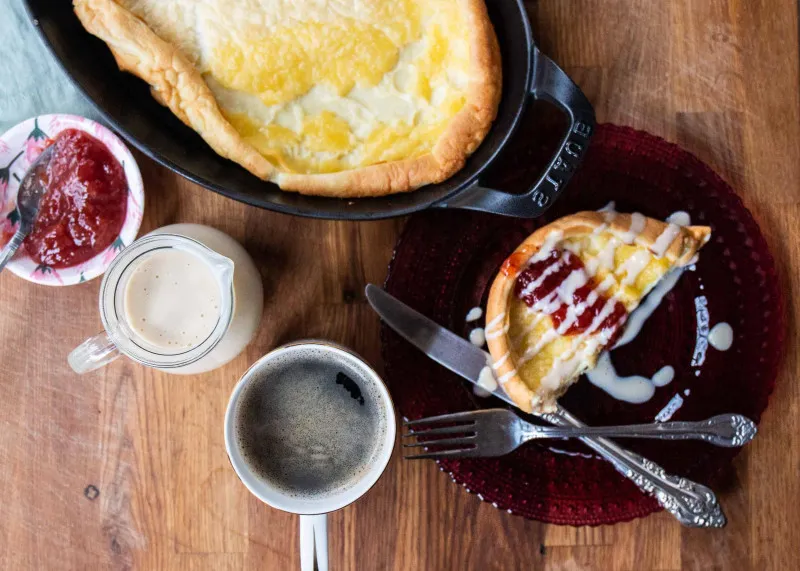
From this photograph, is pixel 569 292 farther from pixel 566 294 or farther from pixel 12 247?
pixel 12 247

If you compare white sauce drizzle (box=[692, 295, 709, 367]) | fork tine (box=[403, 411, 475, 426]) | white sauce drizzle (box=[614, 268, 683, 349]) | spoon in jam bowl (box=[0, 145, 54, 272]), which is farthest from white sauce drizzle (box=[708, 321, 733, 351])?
spoon in jam bowl (box=[0, 145, 54, 272])

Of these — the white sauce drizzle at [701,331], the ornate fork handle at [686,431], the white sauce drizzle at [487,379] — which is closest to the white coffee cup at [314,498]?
the white sauce drizzle at [487,379]

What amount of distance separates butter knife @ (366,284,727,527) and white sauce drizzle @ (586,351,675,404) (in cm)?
14

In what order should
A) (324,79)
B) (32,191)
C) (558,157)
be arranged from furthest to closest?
1. (32,191)
2. (324,79)
3. (558,157)

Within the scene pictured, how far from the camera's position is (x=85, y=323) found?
1.63 meters

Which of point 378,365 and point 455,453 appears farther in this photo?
point 378,365

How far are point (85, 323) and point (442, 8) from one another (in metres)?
1.12

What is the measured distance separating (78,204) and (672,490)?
151 cm

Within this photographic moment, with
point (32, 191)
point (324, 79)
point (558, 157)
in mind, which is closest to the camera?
point (558, 157)

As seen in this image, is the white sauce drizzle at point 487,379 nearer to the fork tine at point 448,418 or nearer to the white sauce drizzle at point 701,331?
the fork tine at point 448,418

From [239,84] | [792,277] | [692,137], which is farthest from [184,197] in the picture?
[792,277]

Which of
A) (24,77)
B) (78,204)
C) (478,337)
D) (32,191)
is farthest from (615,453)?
(24,77)

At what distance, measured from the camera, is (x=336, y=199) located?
143 cm

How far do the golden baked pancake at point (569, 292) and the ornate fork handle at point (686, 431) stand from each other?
0.06 meters
